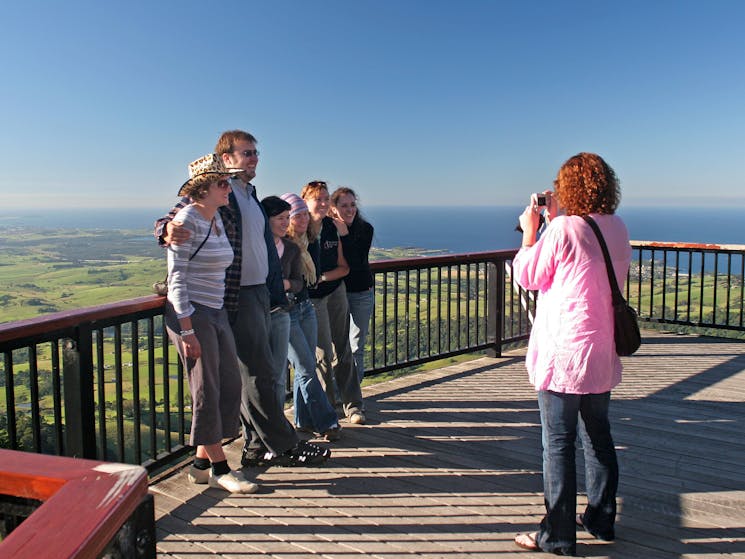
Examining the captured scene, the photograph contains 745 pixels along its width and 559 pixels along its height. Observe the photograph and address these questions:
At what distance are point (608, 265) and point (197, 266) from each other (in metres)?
1.75

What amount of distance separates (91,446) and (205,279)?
0.90m

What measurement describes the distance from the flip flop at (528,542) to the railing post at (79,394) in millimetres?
1900

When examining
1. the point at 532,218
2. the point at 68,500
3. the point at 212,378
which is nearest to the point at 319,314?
the point at 212,378

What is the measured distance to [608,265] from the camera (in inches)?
91.0

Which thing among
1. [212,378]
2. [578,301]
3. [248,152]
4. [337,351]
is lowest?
[337,351]

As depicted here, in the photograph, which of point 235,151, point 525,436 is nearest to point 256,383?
point 235,151

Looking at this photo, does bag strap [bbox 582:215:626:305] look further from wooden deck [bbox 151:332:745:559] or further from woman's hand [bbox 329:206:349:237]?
woman's hand [bbox 329:206:349:237]

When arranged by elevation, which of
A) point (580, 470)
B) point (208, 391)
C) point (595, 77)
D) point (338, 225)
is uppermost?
point (595, 77)

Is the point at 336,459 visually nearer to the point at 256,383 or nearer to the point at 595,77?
the point at 256,383

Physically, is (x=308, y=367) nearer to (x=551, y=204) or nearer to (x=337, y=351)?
(x=337, y=351)

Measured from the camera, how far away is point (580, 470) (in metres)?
3.39

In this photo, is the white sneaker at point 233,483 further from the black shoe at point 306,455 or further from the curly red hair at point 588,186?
the curly red hair at point 588,186

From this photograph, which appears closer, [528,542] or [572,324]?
[572,324]

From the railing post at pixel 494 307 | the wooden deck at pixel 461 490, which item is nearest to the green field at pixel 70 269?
the railing post at pixel 494 307
